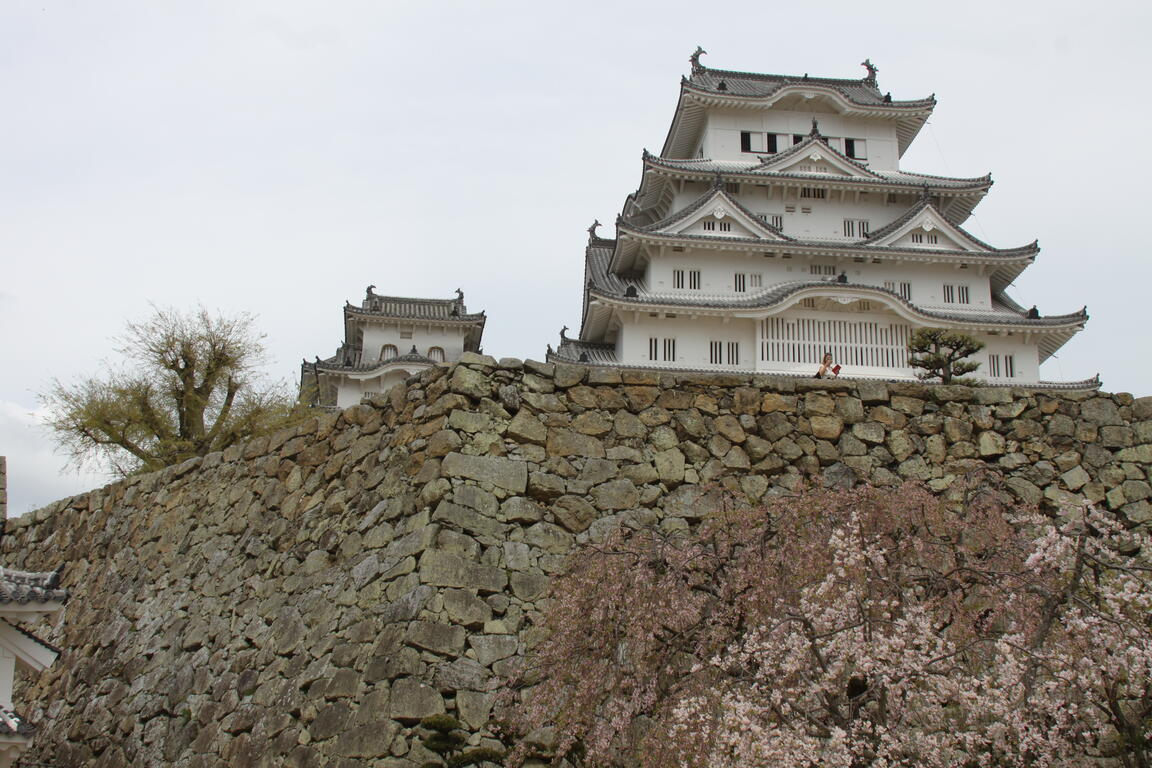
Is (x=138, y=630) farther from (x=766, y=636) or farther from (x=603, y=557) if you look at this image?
(x=766, y=636)

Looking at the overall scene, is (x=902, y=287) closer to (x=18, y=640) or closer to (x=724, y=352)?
(x=724, y=352)

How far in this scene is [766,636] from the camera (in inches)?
253

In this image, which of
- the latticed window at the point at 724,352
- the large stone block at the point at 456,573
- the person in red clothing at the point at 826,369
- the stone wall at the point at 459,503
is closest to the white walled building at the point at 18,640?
the stone wall at the point at 459,503

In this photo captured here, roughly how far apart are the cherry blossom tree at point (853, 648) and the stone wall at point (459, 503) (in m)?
Answer: 0.93

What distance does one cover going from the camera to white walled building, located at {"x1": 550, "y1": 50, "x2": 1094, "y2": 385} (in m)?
27.1

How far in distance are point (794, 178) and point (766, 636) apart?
2578 cm

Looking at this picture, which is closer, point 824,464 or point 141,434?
point 824,464

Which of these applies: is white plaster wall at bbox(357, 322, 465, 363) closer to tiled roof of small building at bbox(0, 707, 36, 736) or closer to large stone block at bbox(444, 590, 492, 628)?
tiled roof of small building at bbox(0, 707, 36, 736)

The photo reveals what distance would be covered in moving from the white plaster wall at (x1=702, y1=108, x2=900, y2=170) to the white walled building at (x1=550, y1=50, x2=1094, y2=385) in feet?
0.14

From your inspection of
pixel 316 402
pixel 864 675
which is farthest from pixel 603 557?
pixel 316 402

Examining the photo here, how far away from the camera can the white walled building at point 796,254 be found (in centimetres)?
2711

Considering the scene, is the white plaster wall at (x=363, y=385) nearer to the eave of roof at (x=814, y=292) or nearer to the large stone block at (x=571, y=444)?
the eave of roof at (x=814, y=292)

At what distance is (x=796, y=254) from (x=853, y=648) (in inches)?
953

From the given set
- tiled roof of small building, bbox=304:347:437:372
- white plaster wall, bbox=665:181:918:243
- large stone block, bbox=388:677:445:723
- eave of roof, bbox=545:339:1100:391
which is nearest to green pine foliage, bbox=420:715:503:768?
large stone block, bbox=388:677:445:723
